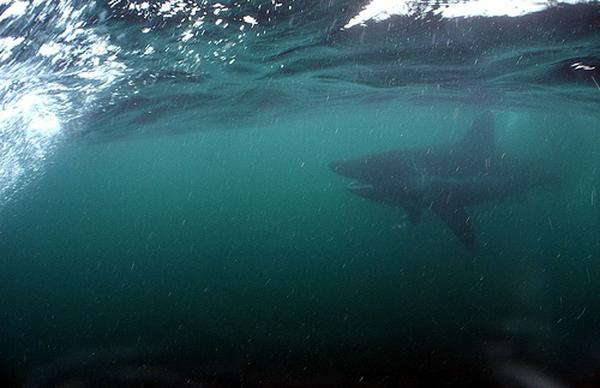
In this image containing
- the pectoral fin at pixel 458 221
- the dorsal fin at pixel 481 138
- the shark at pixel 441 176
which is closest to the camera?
the pectoral fin at pixel 458 221

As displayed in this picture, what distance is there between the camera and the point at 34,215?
160 meters

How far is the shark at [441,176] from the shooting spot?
18203 millimetres

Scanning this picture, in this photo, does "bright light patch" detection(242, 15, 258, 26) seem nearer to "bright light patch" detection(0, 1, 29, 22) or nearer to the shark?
"bright light patch" detection(0, 1, 29, 22)

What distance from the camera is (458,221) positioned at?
16.4 m

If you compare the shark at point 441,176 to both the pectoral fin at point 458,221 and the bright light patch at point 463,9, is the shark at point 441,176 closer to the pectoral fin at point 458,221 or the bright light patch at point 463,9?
the pectoral fin at point 458,221

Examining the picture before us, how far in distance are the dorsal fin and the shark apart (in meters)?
0.04

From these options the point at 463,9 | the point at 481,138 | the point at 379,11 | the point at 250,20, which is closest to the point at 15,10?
the point at 250,20

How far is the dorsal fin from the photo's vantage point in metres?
19.9

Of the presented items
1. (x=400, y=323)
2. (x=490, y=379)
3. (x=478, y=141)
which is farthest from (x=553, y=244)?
(x=490, y=379)

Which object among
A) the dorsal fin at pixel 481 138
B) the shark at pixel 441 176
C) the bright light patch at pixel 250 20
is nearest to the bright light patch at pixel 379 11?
the bright light patch at pixel 250 20

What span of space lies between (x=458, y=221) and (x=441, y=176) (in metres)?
2.61

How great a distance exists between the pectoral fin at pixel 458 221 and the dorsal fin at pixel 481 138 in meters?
3.53

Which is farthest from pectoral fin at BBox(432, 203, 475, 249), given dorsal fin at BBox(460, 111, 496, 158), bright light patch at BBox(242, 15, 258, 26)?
bright light patch at BBox(242, 15, 258, 26)

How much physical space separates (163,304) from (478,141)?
2156 cm
